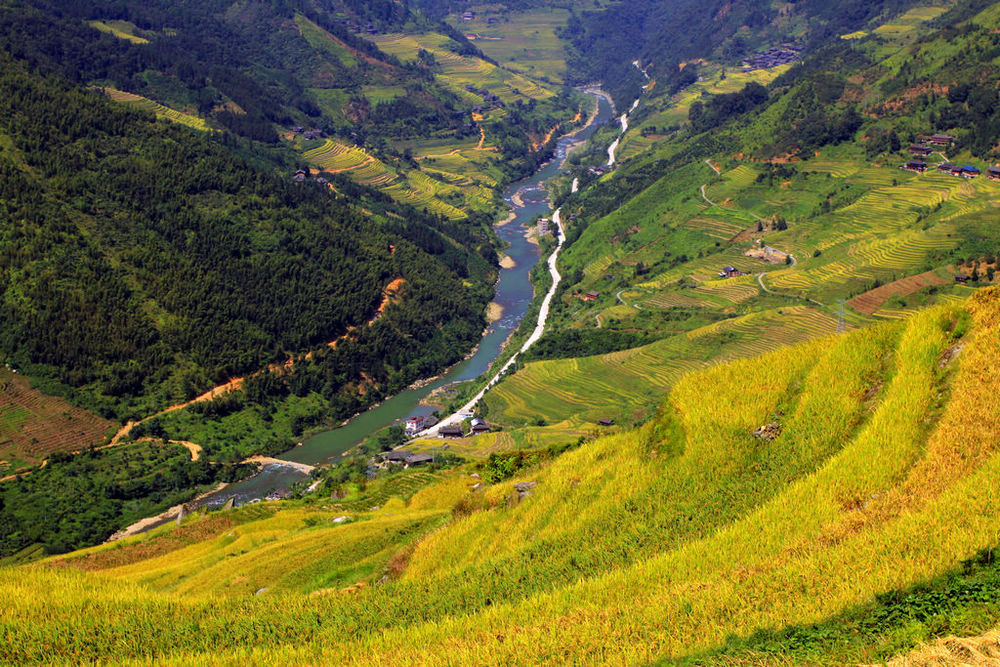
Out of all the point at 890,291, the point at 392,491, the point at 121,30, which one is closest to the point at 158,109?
the point at 121,30

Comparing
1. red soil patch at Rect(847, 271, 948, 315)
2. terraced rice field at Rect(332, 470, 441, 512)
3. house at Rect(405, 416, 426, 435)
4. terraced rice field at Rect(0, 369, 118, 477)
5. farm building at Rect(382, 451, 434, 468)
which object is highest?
red soil patch at Rect(847, 271, 948, 315)

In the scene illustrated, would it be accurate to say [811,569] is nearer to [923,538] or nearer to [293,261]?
[923,538]

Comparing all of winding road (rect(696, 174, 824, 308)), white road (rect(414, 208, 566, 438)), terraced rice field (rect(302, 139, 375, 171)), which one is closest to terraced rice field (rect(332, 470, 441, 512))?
white road (rect(414, 208, 566, 438))

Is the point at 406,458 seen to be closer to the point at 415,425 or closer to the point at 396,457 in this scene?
the point at 396,457

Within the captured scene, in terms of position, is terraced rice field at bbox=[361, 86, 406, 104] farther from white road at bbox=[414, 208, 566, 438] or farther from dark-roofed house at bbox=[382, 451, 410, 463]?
dark-roofed house at bbox=[382, 451, 410, 463]

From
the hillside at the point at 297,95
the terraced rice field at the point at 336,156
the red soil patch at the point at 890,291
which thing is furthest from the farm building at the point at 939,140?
the terraced rice field at the point at 336,156

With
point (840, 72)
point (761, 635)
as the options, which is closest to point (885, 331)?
point (761, 635)
